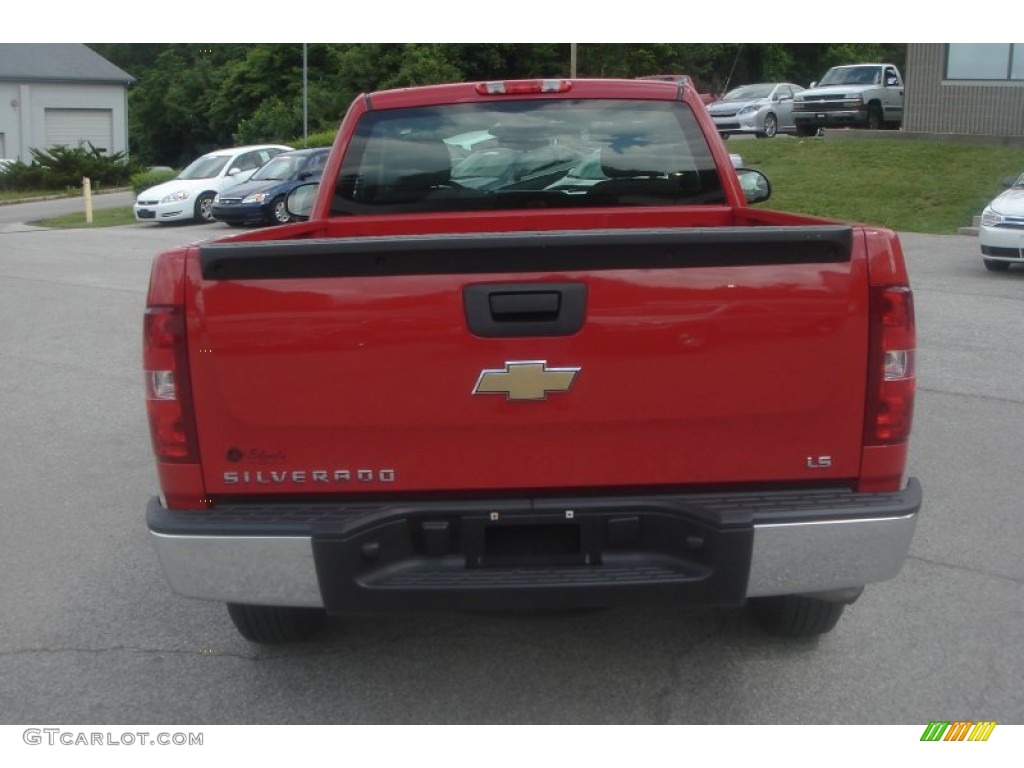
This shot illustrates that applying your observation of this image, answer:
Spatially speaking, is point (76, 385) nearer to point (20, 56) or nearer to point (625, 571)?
point (625, 571)

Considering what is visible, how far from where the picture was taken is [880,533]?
11.2 feet

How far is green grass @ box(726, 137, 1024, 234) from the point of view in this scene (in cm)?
2177

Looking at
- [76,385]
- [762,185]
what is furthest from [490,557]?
[76,385]

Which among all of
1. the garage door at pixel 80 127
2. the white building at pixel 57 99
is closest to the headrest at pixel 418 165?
the white building at pixel 57 99

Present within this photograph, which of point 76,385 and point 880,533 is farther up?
point 880,533

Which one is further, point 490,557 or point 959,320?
point 959,320

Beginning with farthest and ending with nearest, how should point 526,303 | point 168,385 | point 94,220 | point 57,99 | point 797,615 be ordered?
point 57,99, point 94,220, point 797,615, point 168,385, point 526,303

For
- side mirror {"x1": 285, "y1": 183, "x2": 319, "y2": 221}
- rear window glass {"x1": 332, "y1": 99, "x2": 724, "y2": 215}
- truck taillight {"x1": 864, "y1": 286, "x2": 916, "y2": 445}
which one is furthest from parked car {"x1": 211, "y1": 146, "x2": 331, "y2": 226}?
truck taillight {"x1": 864, "y1": 286, "x2": 916, "y2": 445}

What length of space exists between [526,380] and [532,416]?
11 cm

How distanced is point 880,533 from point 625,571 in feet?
2.39

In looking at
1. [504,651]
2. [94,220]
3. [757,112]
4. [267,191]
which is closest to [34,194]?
[94,220]

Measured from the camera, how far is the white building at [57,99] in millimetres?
51906

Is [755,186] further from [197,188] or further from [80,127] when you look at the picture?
[80,127]

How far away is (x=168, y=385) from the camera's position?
3451mm
